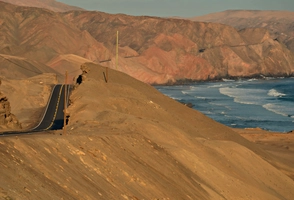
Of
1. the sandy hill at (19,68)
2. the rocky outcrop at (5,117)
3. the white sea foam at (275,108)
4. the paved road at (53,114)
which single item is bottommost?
the white sea foam at (275,108)

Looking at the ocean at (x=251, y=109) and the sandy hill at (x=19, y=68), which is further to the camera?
the sandy hill at (x=19, y=68)

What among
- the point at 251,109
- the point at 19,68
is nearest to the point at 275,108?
the point at 251,109

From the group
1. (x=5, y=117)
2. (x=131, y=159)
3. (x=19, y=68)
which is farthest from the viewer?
(x=19, y=68)

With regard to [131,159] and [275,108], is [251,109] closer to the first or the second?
[275,108]

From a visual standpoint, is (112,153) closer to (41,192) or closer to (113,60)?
(41,192)

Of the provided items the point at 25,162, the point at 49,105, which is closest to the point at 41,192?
the point at 25,162

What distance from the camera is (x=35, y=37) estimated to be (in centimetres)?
18538

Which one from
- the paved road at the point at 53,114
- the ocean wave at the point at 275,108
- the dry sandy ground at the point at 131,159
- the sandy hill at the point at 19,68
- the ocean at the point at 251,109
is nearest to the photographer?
the dry sandy ground at the point at 131,159

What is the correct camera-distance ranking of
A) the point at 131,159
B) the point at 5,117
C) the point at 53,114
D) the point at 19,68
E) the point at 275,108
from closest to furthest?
the point at 131,159, the point at 5,117, the point at 53,114, the point at 275,108, the point at 19,68

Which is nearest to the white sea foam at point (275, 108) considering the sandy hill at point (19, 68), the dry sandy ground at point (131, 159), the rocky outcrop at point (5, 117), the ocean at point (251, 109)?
the ocean at point (251, 109)

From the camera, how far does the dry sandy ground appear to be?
21891 mm

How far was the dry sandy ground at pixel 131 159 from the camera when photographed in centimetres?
2189

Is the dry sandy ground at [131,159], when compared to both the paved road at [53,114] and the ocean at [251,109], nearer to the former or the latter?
the paved road at [53,114]

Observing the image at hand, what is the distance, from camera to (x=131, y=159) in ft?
94.6
